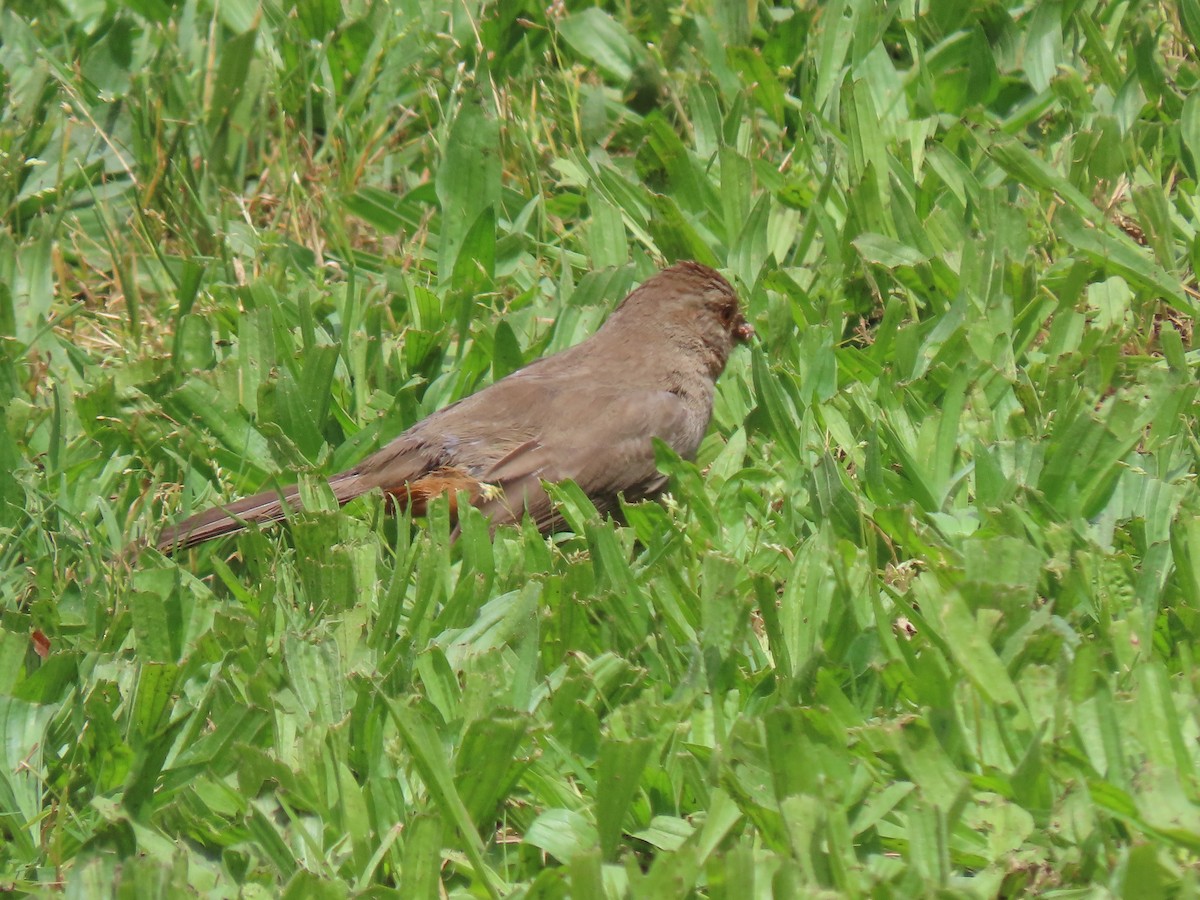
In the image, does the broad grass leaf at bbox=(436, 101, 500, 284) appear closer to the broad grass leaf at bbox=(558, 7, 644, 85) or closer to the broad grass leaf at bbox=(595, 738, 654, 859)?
the broad grass leaf at bbox=(558, 7, 644, 85)

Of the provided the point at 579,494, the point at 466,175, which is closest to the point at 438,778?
the point at 579,494

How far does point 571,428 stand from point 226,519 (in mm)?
1117

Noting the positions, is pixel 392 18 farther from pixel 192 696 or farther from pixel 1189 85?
pixel 192 696

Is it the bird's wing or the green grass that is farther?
the bird's wing

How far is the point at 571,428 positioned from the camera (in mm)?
4930

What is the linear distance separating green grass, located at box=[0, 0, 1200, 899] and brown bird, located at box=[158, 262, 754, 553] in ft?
0.45

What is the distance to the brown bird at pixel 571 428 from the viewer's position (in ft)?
15.5

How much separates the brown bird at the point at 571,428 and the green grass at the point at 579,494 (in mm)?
137

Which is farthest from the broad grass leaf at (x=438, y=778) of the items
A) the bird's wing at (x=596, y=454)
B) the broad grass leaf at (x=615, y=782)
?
the bird's wing at (x=596, y=454)

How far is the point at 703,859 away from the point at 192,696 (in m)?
1.46

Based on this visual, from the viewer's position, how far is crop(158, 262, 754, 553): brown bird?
15.5ft

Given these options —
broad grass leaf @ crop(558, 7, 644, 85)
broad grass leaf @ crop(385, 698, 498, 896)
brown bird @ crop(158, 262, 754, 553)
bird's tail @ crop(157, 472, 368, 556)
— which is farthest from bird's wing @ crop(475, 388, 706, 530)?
broad grass leaf @ crop(558, 7, 644, 85)

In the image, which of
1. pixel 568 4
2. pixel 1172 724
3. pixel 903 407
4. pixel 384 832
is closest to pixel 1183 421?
pixel 903 407

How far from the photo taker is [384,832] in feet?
10.7
